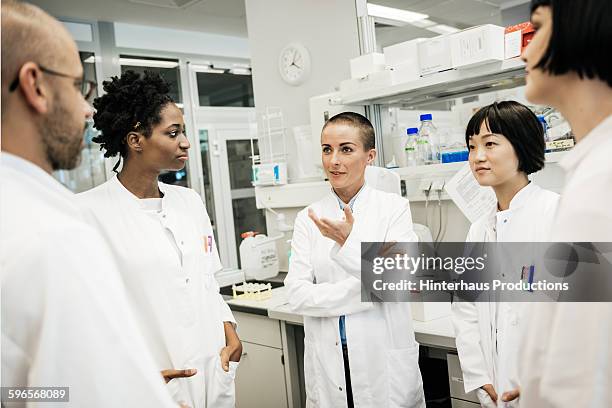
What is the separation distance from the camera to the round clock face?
3223mm

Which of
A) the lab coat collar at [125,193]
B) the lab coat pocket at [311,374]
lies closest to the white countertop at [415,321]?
the lab coat pocket at [311,374]

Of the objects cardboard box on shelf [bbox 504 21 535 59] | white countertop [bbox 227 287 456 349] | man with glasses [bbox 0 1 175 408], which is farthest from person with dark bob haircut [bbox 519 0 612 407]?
cardboard box on shelf [bbox 504 21 535 59]

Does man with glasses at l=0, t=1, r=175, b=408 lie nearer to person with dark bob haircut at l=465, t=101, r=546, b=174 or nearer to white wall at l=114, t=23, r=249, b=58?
person with dark bob haircut at l=465, t=101, r=546, b=174

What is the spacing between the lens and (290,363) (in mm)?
2443

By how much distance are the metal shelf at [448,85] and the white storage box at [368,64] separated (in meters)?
0.11

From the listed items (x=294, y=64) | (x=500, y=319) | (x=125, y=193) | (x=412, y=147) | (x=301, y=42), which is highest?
(x=301, y=42)

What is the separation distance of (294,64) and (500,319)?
2.28 m

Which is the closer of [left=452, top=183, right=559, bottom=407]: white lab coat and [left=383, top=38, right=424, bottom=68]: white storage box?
[left=452, top=183, right=559, bottom=407]: white lab coat

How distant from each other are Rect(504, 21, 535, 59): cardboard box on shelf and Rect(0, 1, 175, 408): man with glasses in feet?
5.49

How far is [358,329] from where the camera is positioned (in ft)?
5.83

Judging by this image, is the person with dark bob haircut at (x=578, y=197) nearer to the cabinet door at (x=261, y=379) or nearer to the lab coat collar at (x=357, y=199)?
the lab coat collar at (x=357, y=199)

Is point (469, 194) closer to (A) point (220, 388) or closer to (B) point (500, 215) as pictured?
(B) point (500, 215)

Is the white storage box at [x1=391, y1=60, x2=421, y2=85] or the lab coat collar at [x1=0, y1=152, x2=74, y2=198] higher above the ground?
the white storage box at [x1=391, y1=60, x2=421, y2=85]

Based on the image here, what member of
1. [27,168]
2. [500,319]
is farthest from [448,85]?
[27,168]
